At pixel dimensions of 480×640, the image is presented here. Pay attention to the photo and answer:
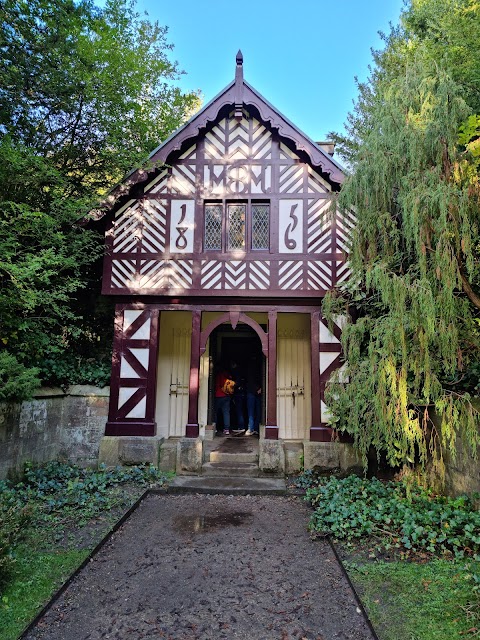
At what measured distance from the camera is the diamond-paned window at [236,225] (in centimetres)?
789

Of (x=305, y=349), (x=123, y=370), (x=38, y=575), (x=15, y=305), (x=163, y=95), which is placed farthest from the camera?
(x=163, y=95)

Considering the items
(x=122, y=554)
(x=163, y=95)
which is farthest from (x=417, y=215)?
(x=163, y=95)

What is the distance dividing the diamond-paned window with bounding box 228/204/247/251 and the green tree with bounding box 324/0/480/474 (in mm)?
2599

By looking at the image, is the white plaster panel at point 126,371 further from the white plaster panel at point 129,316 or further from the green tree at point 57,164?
the white plaster panel at point 129,316

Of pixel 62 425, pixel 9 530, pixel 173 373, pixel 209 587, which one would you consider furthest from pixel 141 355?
pixel 209 587

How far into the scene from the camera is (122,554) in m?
4.26

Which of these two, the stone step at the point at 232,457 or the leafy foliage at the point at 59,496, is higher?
the stone step at the point at 232,457

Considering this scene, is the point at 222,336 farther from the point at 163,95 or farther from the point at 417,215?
the point at 163,95

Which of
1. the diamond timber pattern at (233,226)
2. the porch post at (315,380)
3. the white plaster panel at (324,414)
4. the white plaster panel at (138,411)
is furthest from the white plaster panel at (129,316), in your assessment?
the white plaster panel at (324,414)

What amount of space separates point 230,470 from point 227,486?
22.7 inches

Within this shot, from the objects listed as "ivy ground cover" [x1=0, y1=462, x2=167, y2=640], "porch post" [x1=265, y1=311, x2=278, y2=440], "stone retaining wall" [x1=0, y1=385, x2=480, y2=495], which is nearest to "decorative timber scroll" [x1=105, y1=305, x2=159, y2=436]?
"stone retaining wall" [x1=0, y1=385, x2=480, y2=495]

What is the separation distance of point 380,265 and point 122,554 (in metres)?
4.23

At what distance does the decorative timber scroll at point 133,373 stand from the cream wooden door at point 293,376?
2.95 metres

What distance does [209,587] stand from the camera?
3.63m
